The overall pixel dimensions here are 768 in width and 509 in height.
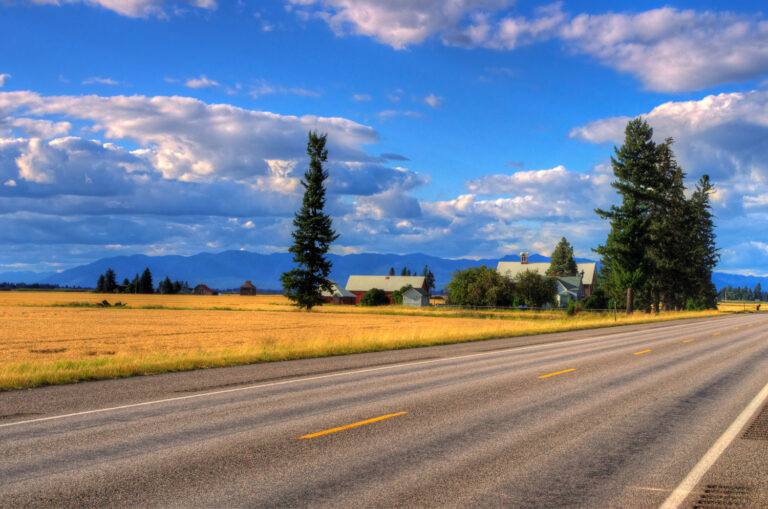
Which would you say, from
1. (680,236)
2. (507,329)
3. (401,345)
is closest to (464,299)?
(680,236)

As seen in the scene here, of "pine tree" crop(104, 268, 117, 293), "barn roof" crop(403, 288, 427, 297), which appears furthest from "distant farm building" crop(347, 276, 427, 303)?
"pine tree" crop(104, 268, 117, 293)

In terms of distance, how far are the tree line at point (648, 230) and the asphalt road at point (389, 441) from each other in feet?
148

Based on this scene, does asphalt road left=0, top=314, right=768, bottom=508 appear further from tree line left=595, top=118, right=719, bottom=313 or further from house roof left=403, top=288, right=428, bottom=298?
house roof left=403, top=288, right=428, bottom=298

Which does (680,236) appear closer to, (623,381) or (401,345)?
(401,345)

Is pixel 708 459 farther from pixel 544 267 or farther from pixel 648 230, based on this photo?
pixel 544 267

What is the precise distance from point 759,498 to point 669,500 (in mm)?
953

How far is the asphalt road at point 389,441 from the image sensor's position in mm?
5664

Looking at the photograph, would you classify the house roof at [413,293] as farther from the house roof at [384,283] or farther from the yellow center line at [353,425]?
the yellow center line at [353,425]

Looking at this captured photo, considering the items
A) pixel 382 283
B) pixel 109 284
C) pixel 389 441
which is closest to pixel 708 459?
pixel 389 441

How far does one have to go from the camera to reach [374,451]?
7.11 metres

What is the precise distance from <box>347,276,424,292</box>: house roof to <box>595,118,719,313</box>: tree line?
2438 inches

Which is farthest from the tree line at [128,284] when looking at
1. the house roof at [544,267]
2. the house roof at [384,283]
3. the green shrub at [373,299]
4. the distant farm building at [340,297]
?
the house roof at [544,267]

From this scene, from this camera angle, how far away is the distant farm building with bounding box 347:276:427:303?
425 feet

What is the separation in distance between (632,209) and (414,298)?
62497 millimetres
